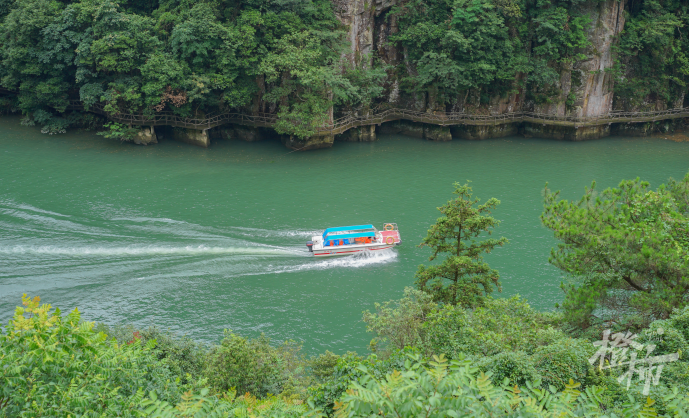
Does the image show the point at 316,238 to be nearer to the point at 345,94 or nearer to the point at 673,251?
the point at 345,94

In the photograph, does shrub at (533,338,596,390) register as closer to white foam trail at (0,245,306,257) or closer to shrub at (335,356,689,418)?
shrub at (335,356,689,418)

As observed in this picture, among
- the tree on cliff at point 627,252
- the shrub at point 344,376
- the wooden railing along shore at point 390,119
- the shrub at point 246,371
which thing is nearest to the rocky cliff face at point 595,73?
the wooden railing along shore at point 390,119

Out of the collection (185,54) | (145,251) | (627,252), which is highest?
(185,54)

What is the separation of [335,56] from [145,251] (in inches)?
684

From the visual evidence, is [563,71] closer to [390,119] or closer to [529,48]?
[529,48]

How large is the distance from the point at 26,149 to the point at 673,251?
112ft

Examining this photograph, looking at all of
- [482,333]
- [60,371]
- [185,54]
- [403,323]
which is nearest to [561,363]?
[482,333]

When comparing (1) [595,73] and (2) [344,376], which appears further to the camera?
(1) [595,73]

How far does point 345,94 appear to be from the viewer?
3388 centimetres

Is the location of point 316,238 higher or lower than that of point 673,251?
lower

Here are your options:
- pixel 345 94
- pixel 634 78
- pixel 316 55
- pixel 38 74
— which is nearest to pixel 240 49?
pixel 316 55

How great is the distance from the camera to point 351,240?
79.4 ft

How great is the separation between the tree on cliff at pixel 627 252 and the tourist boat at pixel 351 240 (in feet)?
34.6

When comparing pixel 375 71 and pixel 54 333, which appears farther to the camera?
pixel 375 71
